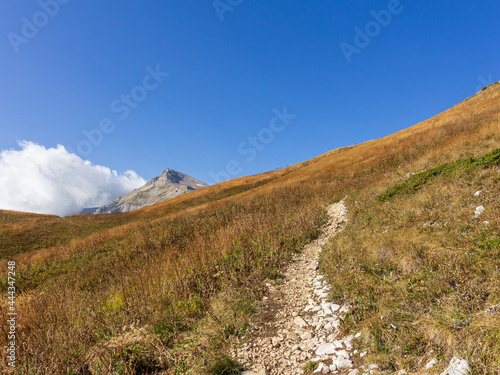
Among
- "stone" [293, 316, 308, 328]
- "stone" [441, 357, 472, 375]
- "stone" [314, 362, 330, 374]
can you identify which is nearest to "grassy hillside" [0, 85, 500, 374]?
"stone" [441, 357, 472, 375]

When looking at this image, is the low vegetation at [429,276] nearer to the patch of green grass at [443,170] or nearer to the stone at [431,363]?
the stone at [431,363]

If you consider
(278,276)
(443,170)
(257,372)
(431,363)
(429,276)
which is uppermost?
(443,170)

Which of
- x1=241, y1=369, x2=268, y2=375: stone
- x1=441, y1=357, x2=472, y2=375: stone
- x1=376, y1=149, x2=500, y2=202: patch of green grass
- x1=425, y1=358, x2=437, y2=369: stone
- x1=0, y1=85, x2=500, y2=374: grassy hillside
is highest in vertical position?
x1=376, y1=149, x2=500, y2=202: patch of green grass

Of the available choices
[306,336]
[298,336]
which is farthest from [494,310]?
[298,336]

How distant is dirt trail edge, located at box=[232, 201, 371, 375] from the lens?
12.6 feet

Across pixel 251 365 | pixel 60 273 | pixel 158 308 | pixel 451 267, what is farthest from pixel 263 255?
pixel 60 273

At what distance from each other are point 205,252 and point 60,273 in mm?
12277

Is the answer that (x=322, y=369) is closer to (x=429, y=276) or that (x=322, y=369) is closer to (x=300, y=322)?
(x=300, y=322)

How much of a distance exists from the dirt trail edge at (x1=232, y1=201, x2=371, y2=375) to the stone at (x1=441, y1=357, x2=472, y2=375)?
110 centimetres

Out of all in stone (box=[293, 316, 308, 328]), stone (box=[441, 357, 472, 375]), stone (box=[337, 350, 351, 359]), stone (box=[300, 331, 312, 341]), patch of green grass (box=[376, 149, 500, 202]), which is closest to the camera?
stone (box=[441, 357, 472, 375])

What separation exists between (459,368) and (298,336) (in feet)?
8.76

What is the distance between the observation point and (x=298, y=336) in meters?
4.68

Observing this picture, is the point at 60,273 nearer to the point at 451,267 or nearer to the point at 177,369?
the point at 177,369

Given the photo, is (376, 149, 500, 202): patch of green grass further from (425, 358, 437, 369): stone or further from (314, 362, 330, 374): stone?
(314, 362, 330, 374): stone
